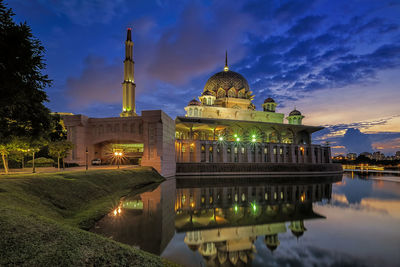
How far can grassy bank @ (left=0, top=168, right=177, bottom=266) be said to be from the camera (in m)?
5.83

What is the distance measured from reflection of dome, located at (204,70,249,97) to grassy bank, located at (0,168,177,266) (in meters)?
63.5

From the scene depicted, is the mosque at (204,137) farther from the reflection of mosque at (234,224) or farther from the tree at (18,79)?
the reflection of mosque at (234,224)

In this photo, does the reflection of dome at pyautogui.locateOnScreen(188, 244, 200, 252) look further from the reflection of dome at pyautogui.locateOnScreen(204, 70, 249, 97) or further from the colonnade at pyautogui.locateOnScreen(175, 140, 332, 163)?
the reflection of dome at pyautogui.locateOnScreen(204, 70, 249, 97)

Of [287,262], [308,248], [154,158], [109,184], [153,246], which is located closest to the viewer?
[287,262]

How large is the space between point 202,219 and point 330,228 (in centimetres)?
745

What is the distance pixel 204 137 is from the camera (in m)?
69.6

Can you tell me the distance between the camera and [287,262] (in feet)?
28.0

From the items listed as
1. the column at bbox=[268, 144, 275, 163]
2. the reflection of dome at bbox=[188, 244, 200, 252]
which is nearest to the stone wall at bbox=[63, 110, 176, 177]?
the column at bbox=[268, 144, 275, 163]

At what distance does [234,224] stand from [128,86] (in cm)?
5595

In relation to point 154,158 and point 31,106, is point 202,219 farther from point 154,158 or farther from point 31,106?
point 154,158

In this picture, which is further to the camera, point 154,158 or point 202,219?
point 154,158

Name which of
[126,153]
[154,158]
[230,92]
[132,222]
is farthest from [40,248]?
[230,92]

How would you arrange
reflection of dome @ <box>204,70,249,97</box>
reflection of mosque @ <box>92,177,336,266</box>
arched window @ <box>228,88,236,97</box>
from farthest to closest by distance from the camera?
reflection of dome @ <box>204,70,249,97</box> < arched window @ <box>228,88,236,97</box> < reflection of mosque @ <box>92,177,336,266</box>

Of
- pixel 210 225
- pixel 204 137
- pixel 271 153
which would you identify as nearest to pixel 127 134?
pixel 204 137
